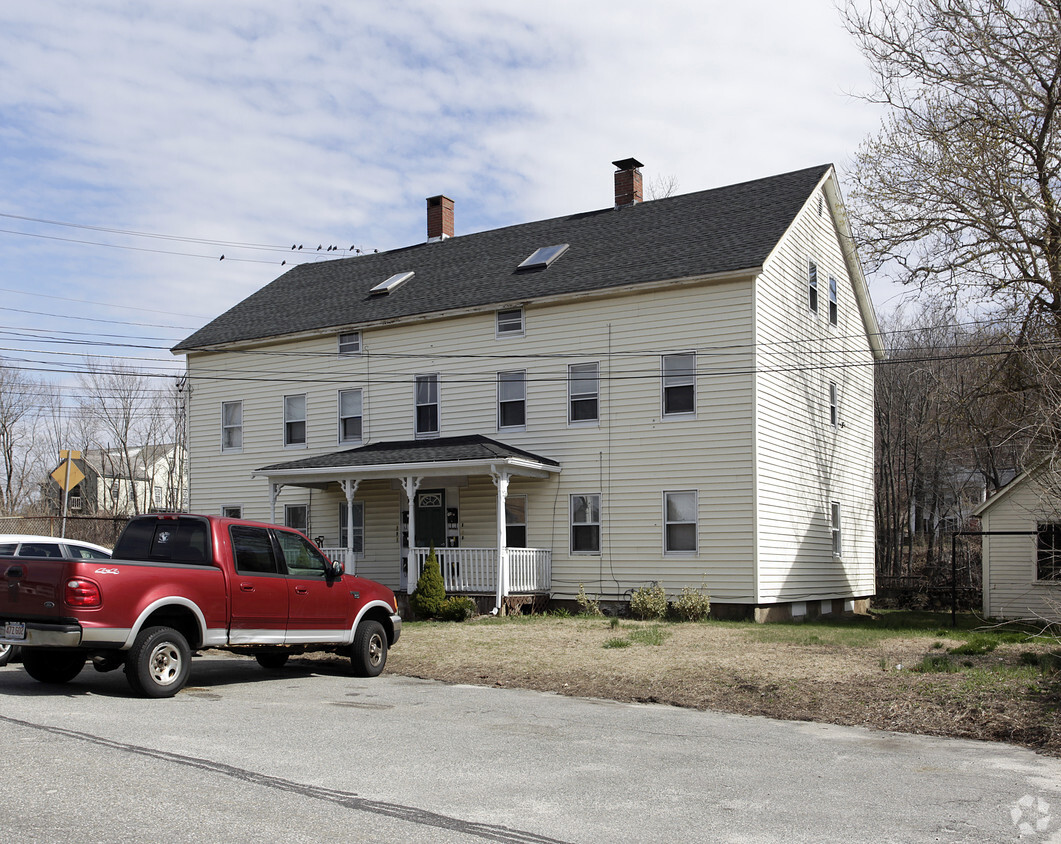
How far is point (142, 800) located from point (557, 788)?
2.64 m

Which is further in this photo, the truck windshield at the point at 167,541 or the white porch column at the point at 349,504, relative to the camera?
the white porch column at the point at 349,504

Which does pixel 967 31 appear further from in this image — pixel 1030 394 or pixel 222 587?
pixel 222 587

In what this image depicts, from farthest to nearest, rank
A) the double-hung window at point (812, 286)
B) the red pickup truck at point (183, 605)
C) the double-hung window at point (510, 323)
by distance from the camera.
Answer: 1. the double-hung window at point (812, 286)
2. the double-hung window at point (510, 323)
3. the red pickup truck at point (183, 605)

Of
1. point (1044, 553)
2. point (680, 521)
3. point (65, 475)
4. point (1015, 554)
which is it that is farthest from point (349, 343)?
point (1044, 553)

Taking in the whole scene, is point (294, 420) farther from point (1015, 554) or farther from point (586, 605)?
point (1015, 554)

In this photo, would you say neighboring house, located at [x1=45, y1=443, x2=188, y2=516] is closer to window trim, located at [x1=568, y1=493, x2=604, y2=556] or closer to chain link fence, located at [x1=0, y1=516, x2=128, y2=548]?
chain link fence, located at [x1=0, y1=516, x2=128, y2=548]

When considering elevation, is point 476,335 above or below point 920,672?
above

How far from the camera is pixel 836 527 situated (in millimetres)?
26250

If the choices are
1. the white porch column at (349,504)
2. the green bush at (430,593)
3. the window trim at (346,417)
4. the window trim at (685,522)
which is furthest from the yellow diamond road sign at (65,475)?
the window trim at (685,522)

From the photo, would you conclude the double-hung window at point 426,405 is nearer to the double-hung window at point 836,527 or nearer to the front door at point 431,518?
the front door at point 431,518

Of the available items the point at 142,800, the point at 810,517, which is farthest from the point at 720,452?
the point at 142,800

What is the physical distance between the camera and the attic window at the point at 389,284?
2727 cm

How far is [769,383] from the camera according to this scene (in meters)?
21.5

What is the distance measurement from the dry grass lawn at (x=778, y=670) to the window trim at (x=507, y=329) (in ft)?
24.5
